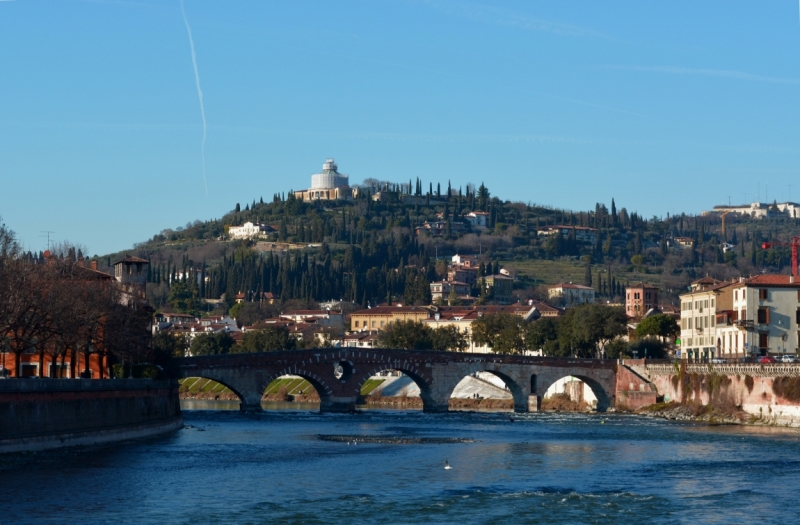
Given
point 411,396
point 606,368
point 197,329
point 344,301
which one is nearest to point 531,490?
point 606,368

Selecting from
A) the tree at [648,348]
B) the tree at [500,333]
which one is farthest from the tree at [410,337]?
the tree at [648,348]

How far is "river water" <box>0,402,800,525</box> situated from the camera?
36438 millimetres

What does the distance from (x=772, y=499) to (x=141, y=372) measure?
34.7 m

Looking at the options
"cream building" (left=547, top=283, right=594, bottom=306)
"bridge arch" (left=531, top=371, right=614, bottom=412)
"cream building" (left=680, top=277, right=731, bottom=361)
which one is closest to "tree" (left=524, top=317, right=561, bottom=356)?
"cream building" (left=680, top=277, right=731, bottom=361)

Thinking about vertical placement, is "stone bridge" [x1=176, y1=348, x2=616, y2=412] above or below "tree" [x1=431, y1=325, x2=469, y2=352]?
below

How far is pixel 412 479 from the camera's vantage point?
146 ft

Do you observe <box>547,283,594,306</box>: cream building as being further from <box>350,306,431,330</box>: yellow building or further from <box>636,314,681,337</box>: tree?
<box>636,314,681,337</box>: tree

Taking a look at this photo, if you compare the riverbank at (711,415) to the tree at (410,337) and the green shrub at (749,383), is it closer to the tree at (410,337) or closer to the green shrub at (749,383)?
the green shrub at (749,383)

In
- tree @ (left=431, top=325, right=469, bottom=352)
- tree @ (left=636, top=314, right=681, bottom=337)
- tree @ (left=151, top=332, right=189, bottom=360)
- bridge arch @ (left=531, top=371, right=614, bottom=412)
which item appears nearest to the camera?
tree @ (left=151, top=332, right=189, bottom=360)

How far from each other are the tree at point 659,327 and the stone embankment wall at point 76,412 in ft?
183

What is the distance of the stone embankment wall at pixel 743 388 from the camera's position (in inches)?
2768

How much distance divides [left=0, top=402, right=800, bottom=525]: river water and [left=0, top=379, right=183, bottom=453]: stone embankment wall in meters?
0.70

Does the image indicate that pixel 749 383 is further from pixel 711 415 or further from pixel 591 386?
pixel 591 386

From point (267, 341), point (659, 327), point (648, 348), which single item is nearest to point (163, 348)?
point (267, 341)
